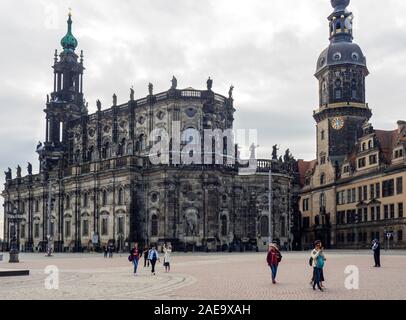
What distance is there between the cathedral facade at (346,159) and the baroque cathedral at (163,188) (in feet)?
33.5

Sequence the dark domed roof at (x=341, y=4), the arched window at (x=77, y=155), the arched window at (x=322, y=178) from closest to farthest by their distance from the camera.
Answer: the arched window at (x=77, y=155) < the dark domed roof at (x=341, y=4) < the arched window at (x=322, y=178)

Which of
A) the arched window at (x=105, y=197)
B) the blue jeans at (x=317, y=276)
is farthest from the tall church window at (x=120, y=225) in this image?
the blue jeans at (x=317, y=276)

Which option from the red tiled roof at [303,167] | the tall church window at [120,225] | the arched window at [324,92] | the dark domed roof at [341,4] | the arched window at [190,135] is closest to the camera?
the tall church window at [120,225]

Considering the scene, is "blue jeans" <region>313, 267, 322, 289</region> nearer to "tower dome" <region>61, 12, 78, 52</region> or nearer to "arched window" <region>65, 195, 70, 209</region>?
"arched window" <region>65, 195, 70, 209</region>

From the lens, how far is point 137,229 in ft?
229

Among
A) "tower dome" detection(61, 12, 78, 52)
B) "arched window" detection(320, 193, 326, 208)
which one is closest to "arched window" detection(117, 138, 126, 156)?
"tower dome" detection(61, 12, 78, 52)

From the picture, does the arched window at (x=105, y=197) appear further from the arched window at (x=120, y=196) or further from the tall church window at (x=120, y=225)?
the tall church window at (x=120, y=225)

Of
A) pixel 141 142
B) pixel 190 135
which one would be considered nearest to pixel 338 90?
pixel 190 135

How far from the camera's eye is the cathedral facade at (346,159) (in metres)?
75.9

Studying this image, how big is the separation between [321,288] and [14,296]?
944 cm

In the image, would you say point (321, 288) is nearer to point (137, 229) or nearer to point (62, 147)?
point (137, 229)

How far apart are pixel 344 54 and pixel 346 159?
14.8 metres

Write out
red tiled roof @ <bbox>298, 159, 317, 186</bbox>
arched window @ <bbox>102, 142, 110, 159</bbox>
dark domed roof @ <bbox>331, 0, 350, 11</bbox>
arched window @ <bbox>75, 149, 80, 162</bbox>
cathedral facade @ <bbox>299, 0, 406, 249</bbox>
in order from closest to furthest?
cathedral facade @ <bbox>299, 0, 406, 249</bbox>, arched window @ <bbox>102, 142, 110, 159</bbox>, arched window @ <bbox>75, 149, 80, 162</bbox>, dark domed roof @ <bbox>331, 0, 350, 11</bbox>, red tiled roof @ <bbox>298, 159, 317, 186</bbox>

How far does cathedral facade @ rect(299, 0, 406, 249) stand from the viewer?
75875 mm
